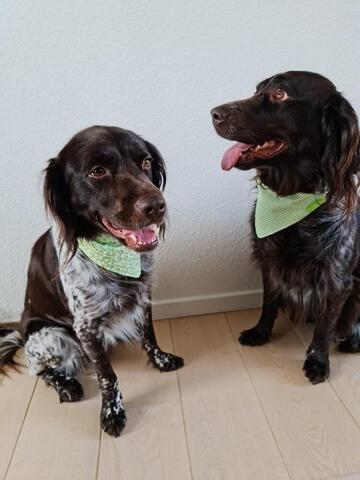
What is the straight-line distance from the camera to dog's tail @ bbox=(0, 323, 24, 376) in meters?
1.94

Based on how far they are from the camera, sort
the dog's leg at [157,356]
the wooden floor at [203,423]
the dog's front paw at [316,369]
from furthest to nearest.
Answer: the dog's leg at [157,356] < the dog's front paw at [316,369] < the wooden floor at [203,423]

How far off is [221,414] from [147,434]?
0.91 ft

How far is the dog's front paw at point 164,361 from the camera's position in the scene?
1852 millimetres

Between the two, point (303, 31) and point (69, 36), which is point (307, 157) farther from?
point (69, 36)

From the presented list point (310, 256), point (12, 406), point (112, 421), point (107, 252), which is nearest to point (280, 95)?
point (310, 256)

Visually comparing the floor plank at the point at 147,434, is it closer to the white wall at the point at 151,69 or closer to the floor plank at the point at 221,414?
the floor plank at the point at 221,414

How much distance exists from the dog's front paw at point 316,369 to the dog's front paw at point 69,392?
921 mm

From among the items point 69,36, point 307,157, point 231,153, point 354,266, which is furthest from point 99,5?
point 354,266

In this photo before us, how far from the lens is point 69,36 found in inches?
67.1

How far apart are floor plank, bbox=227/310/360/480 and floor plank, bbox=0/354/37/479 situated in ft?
3.03

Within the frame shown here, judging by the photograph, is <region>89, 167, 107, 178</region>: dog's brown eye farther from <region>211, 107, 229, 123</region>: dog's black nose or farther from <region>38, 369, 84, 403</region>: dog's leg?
<region>38, 369, 84, 403</region>: dog's leg

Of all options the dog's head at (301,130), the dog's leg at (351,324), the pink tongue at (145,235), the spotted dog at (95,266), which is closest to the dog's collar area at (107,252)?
the spotted dog at (95,266)

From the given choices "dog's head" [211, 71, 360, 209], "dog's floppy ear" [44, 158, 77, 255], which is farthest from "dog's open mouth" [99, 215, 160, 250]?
"dog's head" [211, 71, 360, 209]

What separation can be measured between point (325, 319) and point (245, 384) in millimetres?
415
